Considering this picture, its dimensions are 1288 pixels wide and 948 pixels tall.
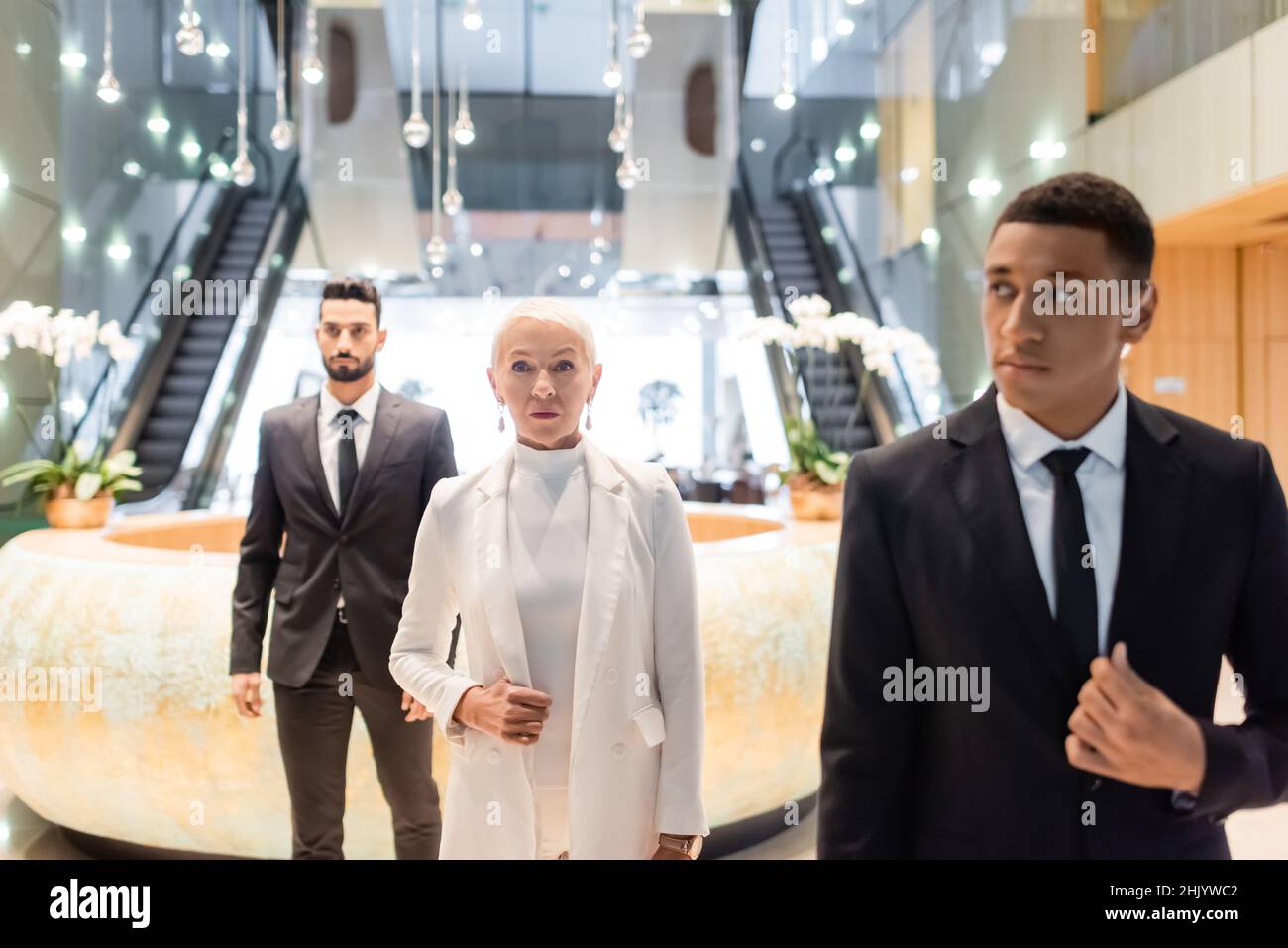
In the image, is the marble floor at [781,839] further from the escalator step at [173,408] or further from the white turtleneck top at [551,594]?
the escalator step at [173,408]

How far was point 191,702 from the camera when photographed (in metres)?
3.22

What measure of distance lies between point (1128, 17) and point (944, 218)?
339 centimetres

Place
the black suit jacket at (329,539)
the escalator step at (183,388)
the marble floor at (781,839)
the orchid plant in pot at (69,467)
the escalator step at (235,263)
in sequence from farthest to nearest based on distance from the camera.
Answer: the escalator step at (235,263), the escalator step at (183,388), the orchid plant in pot at (69,467), the marble floor at (781,839), the black suit jacket at (329,539)

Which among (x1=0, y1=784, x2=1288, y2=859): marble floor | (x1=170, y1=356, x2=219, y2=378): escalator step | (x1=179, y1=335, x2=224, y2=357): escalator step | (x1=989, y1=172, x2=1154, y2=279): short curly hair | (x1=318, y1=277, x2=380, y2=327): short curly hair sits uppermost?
(x1=179, y1=335, x2=224, y2=357): escalator step

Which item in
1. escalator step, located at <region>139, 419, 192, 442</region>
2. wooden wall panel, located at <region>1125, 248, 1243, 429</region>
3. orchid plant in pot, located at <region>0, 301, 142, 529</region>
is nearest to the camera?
orchid plant in pot, located at <region>0, 301, 142, 529</region>

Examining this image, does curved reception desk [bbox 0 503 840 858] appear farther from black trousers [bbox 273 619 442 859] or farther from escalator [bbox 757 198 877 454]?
escalator [bbox 757 198 877 454]

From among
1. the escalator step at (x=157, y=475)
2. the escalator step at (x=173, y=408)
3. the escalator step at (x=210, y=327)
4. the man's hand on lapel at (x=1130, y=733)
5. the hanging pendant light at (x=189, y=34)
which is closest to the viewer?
the man's hand on lapel at (x=1130, y=733)

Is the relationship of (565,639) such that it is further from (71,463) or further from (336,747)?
(71,463)

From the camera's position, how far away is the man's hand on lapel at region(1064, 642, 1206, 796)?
1462 mm

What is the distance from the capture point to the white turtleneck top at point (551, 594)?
187cm

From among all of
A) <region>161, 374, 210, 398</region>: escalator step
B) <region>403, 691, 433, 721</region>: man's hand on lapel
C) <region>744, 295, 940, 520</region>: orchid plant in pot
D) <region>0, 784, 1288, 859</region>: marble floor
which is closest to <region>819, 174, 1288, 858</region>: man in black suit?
<region>403, 691, 433, 721</region>: man's hand on lapel

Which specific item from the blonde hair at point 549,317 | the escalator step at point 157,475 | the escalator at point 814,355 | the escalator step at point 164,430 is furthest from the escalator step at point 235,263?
the blonde hair at point 549,317

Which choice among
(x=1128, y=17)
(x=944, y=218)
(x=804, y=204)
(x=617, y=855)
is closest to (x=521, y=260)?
(x=804, y=204)

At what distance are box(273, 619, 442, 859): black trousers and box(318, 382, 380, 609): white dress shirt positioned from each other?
1.35ft
